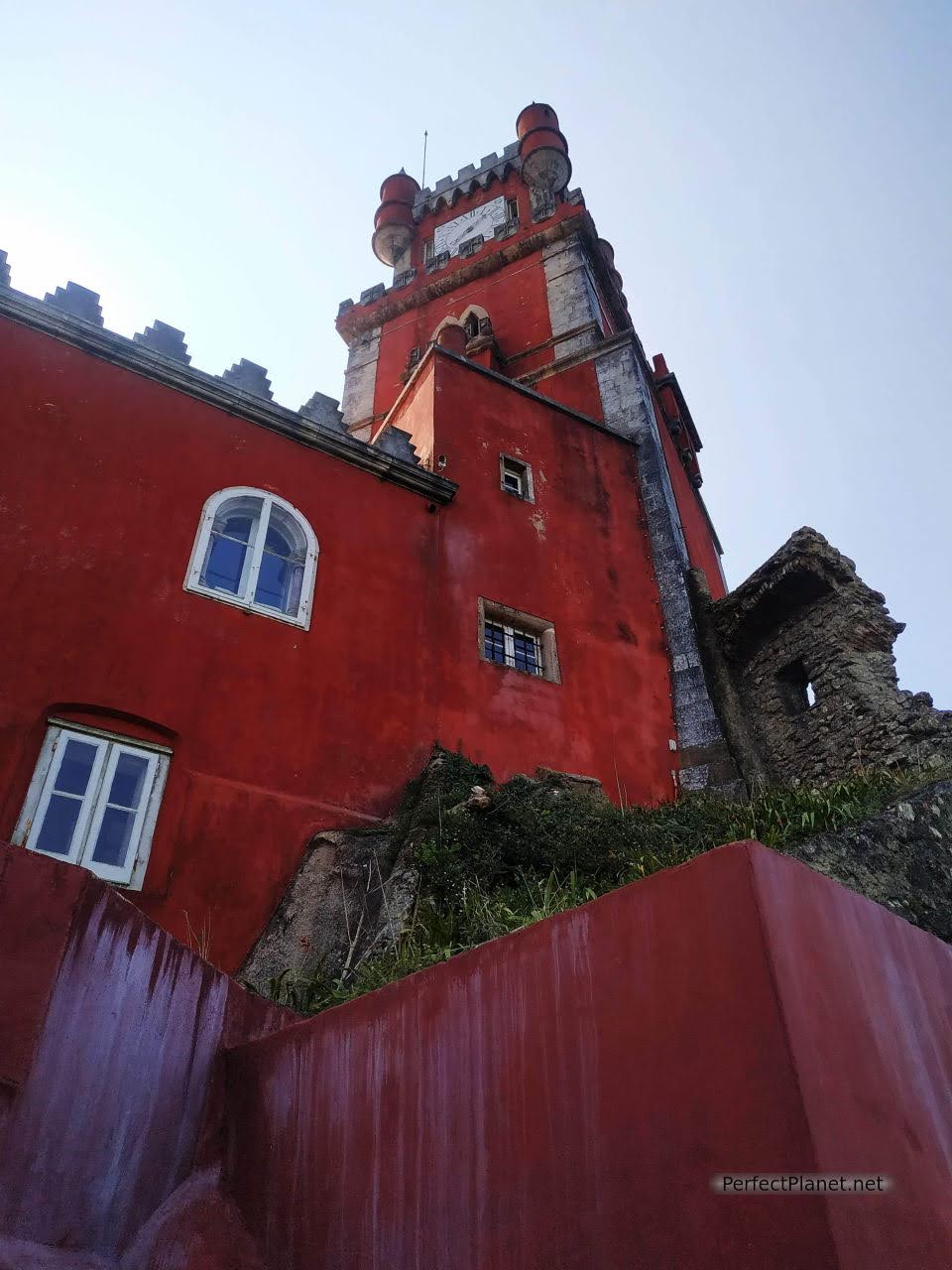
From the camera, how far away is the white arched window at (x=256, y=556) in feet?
33.4

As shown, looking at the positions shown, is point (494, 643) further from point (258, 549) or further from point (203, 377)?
point (203, 377)

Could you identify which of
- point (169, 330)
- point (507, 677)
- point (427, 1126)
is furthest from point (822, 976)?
point (169, 330)

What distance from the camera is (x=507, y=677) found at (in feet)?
38.8

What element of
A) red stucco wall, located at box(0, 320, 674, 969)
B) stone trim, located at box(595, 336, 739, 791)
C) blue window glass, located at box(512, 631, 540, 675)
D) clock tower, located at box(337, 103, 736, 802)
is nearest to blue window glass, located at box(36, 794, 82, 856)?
red stucco wall, located at box(0, 320, 674, 969)

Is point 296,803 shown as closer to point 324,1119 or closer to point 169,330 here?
point 324,1119

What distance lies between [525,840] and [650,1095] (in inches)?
222

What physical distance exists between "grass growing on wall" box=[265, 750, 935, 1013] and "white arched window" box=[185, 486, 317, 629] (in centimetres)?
254

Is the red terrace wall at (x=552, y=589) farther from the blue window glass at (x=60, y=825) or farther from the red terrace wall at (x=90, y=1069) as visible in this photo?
the red terrace wall at (x=90, y=1069)

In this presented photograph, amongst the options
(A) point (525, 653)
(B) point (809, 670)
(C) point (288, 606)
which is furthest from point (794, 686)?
(C) point (288, 606)

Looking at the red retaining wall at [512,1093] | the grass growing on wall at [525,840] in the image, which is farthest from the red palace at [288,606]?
the red retaining wall at [512,1093]

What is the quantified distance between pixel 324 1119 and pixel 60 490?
23.1ft

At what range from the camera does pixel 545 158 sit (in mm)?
23594

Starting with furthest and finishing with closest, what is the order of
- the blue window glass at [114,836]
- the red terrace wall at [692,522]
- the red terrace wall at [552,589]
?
1. the red terrace wall at [692,522]
2. the red terrace wall at [552,589]
3. the blue window glass at [114,836]

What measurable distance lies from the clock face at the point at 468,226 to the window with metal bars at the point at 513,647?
547 inches
